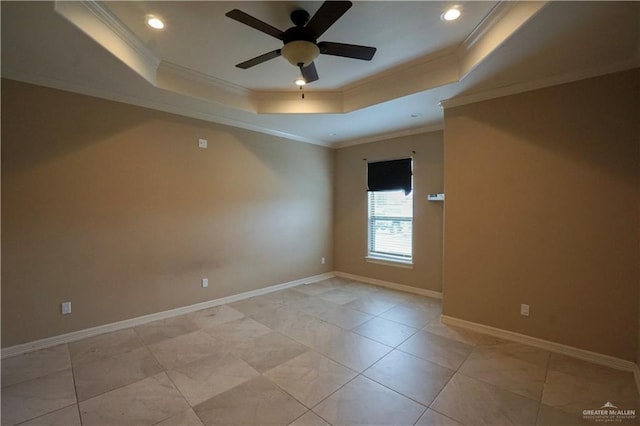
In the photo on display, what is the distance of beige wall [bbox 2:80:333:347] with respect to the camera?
8.93ft

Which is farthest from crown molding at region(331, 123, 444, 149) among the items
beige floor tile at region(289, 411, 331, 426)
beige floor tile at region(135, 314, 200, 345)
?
beige floor tile at region(289, 411, 331, 426)

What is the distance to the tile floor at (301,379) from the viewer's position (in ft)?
6.28

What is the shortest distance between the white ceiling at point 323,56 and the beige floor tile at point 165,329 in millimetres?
2677

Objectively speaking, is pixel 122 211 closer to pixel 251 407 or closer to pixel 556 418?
pixel 251 407

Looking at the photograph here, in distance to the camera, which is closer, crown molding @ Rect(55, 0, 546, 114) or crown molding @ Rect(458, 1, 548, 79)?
crown molding @ Rect(458, 1, 548, 79)

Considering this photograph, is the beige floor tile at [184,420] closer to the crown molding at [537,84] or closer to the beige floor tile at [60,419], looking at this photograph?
the beige floor tile at [60,419]

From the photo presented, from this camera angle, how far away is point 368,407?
198 cm

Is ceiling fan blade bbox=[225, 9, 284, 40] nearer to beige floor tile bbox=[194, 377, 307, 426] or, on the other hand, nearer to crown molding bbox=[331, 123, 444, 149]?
beige floor tile bbox=[194, 377, 307, 426]

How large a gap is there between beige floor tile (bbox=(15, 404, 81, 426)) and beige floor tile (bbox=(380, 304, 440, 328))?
3039mm

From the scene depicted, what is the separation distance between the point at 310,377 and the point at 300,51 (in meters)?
2.63

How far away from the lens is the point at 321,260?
563cm

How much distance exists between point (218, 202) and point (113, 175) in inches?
50.5

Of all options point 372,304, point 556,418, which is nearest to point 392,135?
point 372,304

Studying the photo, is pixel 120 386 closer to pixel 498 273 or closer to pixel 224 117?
pixel 224 117
